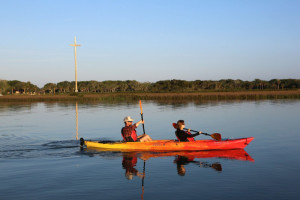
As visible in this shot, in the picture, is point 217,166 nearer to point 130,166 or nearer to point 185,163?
point 185,163

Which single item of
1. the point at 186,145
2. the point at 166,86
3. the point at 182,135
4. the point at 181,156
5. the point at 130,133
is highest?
the point at 166,86

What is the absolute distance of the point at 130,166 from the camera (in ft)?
36.1

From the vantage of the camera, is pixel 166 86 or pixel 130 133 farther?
pixel 166 86

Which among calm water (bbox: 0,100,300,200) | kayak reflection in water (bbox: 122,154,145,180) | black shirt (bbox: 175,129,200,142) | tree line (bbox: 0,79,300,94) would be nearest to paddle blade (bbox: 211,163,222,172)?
calm water (bbox: 0,100,300,200)

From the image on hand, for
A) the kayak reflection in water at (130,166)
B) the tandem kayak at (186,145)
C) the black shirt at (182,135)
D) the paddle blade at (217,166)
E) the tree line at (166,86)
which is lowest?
the kayak reflection in water at (130,166)

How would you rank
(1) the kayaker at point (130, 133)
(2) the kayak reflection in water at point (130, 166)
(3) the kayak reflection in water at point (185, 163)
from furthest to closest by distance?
(1) the kayaker at point (130, 133) < (3) the kayak reflection in water at point (185, 163) < (2) the kayak reflection in water at point (130, 166)

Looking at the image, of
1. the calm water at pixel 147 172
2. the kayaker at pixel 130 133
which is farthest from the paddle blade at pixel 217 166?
the kayaker at pixel 130 133

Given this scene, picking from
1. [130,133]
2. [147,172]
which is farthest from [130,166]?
[130,133]

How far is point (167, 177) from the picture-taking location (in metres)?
9.41

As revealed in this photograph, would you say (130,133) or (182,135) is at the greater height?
(130,133)

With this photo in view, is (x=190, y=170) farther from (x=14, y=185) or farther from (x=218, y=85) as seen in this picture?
(x=218, y=85)

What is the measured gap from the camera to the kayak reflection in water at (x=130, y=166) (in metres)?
9.77

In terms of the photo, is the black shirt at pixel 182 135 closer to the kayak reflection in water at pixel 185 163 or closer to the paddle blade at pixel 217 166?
the kayak reflection in water at pixel 185 163

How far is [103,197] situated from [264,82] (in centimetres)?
12006
